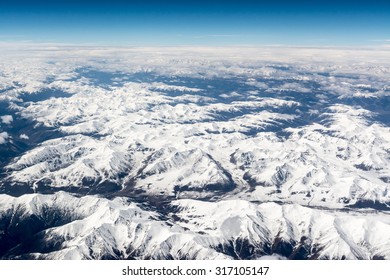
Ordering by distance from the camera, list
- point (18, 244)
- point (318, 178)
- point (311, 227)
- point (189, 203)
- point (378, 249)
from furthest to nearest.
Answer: point (318, 178)
point (189, 203)
point (311, 227)
point (18, 244)
point (378, 249)

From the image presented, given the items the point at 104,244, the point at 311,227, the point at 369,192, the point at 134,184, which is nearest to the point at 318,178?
the point at 369,192

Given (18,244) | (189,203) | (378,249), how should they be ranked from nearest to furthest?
(378,249) → (18,244) → (189,203)

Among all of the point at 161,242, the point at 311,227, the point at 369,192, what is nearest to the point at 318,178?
the point at 369,192

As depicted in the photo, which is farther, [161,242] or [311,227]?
[311,227]

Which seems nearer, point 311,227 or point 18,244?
point 18,244

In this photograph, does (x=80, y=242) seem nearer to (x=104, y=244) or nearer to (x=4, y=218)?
(x=104, y=244)
